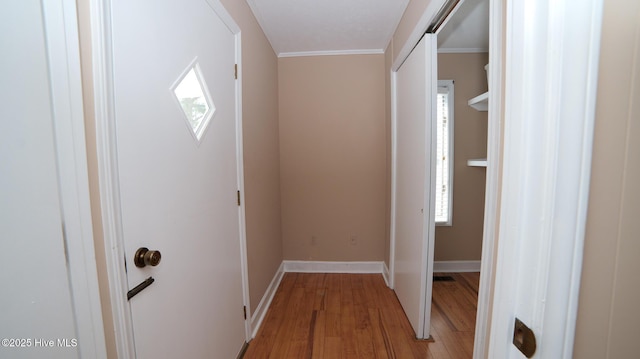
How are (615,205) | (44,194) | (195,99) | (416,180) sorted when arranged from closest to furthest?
(615,205)
(44,194)
(195,99)
(416,180)

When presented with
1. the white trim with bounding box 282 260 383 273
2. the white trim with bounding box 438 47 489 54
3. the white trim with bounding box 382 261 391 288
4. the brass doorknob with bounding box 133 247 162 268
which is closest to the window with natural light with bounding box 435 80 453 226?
the white trim with bounding box 438 47 489 54

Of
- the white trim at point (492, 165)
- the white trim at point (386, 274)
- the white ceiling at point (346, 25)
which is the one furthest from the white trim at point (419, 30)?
the white trim at point (386, 274)

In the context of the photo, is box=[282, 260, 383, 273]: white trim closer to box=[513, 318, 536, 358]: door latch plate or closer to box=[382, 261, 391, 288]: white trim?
box=[382, 261, 391, 288]: white trim

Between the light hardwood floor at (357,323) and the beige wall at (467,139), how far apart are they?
63 cm

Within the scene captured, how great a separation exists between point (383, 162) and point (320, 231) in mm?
1094

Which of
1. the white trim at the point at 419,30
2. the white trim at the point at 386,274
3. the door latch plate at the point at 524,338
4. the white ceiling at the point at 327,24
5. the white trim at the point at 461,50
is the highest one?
the white ceiling at the point at 327,24

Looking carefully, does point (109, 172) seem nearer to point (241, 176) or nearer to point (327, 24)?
point (241, 176)

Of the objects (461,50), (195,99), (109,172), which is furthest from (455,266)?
(109,172)

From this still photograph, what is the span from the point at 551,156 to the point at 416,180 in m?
1.36

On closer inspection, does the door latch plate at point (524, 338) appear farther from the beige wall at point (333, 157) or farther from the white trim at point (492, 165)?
the beige wall at point (333, 157)

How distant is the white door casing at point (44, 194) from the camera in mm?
480

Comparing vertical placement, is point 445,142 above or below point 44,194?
above

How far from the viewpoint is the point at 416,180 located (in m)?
1.68

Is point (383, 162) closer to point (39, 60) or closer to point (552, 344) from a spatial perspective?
point (552, 344)
